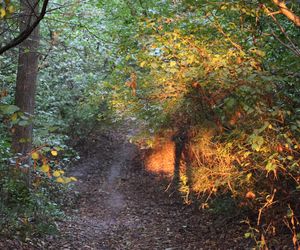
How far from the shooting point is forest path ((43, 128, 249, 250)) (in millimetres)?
8281

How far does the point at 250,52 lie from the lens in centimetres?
613

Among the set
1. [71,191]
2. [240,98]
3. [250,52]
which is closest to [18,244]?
[240,98]

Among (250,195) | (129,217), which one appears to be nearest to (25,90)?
(129,217)

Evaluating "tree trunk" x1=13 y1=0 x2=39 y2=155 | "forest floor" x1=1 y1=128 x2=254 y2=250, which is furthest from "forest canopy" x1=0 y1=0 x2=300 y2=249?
"forest floor" x1=1 y1=128 x2=254 y2=250

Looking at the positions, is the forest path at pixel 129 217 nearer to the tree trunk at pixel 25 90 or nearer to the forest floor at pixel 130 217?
the forest floor at pixel 130 217

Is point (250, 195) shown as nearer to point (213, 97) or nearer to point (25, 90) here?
point (213, 97)

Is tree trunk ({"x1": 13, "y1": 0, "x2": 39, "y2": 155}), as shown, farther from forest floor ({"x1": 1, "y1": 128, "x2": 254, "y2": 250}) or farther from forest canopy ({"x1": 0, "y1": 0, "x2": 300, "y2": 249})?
forest floor ({"x1": 1, "y1": 128, "x2": 254, "y2": 250})

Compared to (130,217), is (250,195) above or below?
above

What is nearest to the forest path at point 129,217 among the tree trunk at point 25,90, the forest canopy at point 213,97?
the forest canopy at point 213,97

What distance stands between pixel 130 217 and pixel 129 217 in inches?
1.0

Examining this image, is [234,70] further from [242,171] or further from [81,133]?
[81,133]

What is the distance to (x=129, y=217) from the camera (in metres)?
10.9

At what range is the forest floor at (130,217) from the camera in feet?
27.0

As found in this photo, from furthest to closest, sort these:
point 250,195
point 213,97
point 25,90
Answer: point 25,90 → point 250,195 → point 213,97
